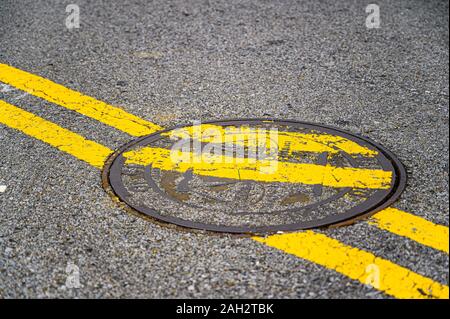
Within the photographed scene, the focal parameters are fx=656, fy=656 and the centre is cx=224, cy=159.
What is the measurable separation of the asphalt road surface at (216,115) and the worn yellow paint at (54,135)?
0.08 ft

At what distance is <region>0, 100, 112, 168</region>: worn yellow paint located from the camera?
3451mm

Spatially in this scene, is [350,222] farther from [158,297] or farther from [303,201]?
[158,297]

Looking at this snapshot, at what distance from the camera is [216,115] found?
3.81 metres

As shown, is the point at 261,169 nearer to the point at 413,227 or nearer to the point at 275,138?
the point at 275,138

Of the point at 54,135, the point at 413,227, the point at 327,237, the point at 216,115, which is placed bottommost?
the point at 54,135

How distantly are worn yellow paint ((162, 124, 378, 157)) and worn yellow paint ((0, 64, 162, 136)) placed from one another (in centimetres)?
23

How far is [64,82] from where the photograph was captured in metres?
4.28

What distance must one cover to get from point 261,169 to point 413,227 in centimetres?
82

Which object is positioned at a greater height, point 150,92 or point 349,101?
point 349,101

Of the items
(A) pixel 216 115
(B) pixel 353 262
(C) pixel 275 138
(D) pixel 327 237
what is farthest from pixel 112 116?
(B) pixel 353 262

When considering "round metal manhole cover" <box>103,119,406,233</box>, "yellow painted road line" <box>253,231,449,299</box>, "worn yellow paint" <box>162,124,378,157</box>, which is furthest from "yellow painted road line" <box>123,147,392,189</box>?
"yellow painted road line" <box>253,231,449,299</box>

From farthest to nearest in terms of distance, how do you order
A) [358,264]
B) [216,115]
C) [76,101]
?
[76,101] < [216,115] < [358,264]
